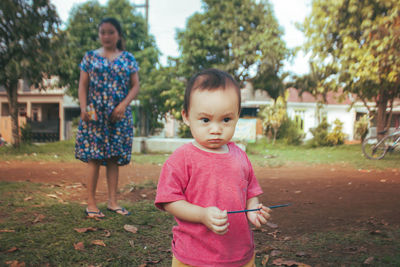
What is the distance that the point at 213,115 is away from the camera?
4.04ft

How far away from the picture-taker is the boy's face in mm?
1231

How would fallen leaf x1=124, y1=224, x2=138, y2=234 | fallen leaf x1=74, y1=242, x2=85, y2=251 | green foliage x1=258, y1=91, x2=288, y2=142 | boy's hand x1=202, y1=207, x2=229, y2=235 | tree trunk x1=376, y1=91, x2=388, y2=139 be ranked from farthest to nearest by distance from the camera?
green foliage x1=258, y1=91, x2=288, y2=142 < tree trunk x1=376, y1=91, x2=388, y2=139 < fallen leaf x1=124, y1=224, x2=138, y2=234 < fallen leaf x1=74, y1=242, x2=85, y2=251 < boy's hand x1=202, y1=207, x2=229, y2=235

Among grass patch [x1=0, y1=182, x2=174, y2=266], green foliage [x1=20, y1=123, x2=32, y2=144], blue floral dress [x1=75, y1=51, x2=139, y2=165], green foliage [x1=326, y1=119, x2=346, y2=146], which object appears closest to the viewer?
grass patch [x1=0, y1=182, x2=174, y2=266]

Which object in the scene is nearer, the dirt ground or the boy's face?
the boy's face

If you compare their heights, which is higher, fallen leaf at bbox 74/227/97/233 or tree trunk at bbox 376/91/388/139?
tree trunk at bbox 376/91/388/139

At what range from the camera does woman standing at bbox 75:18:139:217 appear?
282 centimetres

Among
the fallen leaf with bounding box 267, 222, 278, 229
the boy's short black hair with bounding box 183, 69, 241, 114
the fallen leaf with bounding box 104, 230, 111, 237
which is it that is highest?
the boy's short black hair with bounding box 183, 69, 241, 114

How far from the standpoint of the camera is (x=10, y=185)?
159 inches

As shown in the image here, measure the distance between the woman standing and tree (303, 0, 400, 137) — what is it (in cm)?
304

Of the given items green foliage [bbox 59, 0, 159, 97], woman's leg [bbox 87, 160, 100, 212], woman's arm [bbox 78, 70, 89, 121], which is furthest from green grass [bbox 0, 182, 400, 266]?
green foliage [bbox 59, 0, 159, 97]

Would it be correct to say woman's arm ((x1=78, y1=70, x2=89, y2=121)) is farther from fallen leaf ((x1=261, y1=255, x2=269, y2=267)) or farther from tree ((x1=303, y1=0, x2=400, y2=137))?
tree ((x1=303, y1=0, x2=400, y2=137))

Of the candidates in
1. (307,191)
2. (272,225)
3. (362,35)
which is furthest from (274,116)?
(272,225)

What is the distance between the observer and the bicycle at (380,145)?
7.50 metres

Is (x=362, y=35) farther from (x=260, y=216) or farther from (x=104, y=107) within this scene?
(x=260, y=216)
